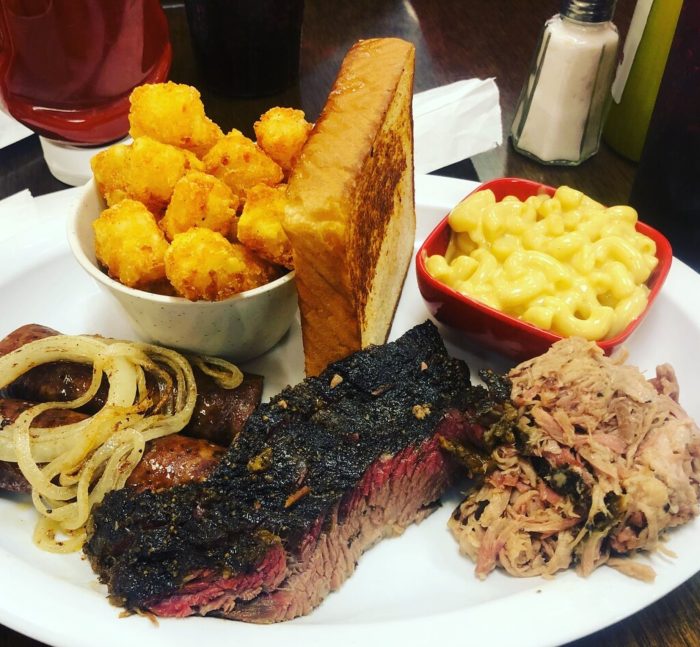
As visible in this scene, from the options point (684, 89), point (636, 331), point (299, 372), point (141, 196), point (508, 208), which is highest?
point (684, 89)

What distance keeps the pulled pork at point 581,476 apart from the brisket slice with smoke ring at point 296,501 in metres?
0.11

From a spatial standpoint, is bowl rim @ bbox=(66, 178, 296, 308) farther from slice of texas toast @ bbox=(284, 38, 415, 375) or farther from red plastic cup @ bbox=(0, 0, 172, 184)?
red plastic cup @ bbox=(0, 0, 172, 184)

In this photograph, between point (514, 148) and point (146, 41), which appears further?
point (514, 148)

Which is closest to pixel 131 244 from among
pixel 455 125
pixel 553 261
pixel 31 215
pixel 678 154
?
pixel 31 215

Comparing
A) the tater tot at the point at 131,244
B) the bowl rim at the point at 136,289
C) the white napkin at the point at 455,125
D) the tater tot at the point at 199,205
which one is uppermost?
the tater tot at the point at 199,205

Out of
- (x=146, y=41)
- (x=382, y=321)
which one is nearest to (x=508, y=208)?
(x=382, y=321)

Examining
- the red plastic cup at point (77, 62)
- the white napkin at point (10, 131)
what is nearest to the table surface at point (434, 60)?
the white napkin at point (10, 131)

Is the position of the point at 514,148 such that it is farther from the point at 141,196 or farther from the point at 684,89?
the point at 141,196

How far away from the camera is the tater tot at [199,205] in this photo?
4.72 ft

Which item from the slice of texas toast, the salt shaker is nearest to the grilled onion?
the slice of texas toast

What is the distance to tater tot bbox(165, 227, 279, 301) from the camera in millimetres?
1366

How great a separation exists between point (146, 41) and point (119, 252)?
3.95 ft

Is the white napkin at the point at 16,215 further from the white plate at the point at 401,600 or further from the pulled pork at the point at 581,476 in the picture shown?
the pulled pork at the point at 581,476

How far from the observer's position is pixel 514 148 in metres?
2.68
